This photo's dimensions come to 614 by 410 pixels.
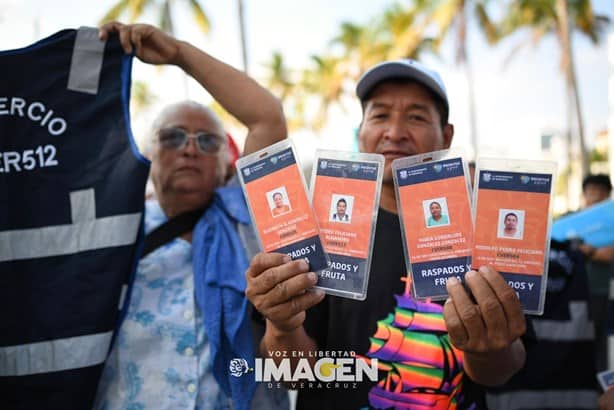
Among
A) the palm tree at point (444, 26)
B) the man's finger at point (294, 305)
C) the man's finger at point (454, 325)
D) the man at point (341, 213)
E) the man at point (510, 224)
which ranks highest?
the palm tree at point (444, 26)

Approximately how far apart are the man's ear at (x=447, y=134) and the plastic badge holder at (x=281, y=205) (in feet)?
2.68

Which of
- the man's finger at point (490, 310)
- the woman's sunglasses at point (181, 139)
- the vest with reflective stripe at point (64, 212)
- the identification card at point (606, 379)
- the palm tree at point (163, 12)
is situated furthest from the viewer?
the palm tree at point (163, 12)

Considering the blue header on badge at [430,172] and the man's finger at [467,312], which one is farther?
the blue header on badge at [430,172]

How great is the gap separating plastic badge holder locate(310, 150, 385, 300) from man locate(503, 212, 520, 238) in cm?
37

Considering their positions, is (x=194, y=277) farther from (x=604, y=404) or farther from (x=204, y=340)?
(x=604, y=404)

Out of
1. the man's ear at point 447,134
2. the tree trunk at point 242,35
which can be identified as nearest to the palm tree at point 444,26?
the tree trunk at point 242,35

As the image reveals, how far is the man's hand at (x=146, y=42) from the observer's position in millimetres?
2057

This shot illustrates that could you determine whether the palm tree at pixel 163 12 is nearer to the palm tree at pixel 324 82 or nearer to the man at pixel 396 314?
the palm tree at pixel 324 82

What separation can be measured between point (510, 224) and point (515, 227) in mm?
16

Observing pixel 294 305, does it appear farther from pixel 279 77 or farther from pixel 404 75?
pixel 279 77

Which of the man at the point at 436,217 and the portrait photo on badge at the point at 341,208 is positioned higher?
the portrait photo on badge at the point at 341,208

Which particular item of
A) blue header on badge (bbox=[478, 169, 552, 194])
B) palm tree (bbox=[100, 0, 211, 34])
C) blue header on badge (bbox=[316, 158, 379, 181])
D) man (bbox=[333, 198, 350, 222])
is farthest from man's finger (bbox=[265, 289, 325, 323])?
palm tree (bbox=[100, 0, 211, 34])

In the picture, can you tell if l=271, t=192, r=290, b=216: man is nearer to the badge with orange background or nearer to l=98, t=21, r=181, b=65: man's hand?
the badge with orange background

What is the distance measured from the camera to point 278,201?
1527mm
